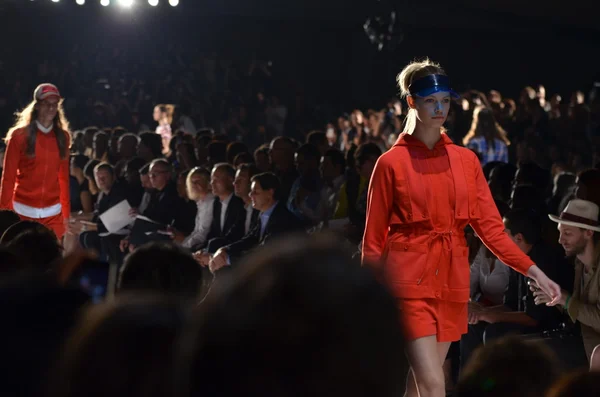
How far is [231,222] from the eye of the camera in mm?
7254

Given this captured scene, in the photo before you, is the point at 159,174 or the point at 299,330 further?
the point at 159,174

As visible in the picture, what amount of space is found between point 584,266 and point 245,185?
332cm

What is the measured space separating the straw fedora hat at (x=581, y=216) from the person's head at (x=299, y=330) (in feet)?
11.8

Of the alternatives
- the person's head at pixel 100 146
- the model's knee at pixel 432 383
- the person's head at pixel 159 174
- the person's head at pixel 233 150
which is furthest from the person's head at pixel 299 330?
the person's head at pixel 100 146

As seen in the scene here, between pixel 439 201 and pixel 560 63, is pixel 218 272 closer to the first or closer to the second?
pixel 439 201

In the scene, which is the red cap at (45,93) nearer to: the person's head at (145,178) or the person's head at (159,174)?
the person's head at (159,174)

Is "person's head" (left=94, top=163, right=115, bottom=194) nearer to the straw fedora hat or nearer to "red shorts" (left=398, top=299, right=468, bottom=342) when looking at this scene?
the straw fedora hat

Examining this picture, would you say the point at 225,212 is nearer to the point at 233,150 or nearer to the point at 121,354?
the point at 233,150

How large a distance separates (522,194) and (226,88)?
13.4 meters

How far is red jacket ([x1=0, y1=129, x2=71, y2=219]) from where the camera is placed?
6.85 m

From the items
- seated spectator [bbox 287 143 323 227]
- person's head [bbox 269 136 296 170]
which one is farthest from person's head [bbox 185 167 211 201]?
person's head [bbox 269 136 296 170]

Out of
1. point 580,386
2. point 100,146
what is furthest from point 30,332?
point 100,146

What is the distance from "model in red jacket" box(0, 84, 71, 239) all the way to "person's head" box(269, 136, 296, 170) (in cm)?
192

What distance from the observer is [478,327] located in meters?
5.29
